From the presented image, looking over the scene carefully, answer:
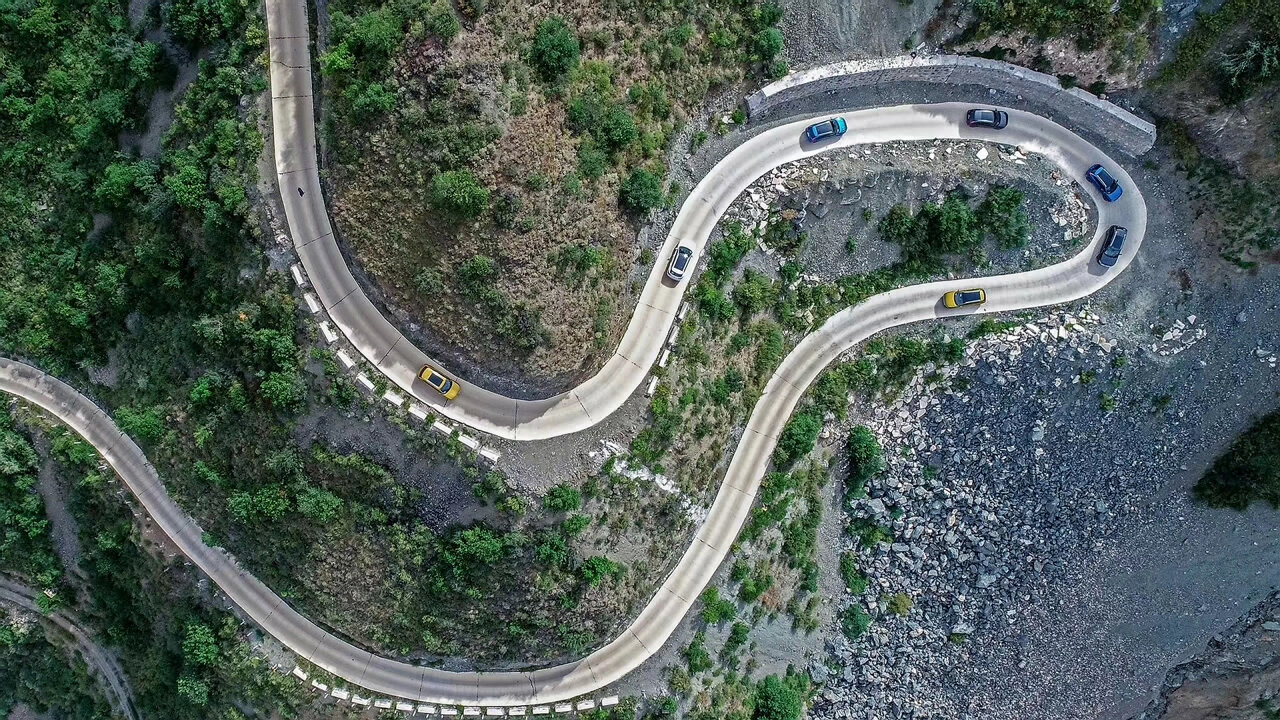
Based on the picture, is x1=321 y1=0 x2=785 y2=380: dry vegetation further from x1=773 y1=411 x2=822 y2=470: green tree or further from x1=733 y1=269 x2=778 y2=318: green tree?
x1=773 y1=411 x2=822 y2=470: green tree

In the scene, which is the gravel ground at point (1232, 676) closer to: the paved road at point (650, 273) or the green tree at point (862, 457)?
the green tree at point (862, 457)

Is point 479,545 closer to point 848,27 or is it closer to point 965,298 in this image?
point 965,298

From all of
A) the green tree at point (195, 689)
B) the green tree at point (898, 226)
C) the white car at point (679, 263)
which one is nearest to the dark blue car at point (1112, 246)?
the green tree at point (898, 226)

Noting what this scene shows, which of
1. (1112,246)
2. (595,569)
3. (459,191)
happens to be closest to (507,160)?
(459,191)

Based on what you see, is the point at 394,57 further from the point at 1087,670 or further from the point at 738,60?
the point at 1087,670

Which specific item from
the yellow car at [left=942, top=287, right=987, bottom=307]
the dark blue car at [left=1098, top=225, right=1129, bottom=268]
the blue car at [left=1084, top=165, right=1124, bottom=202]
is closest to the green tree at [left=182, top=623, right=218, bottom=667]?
the yellow car at [left=942, top=287, right=987, bottom=307]
